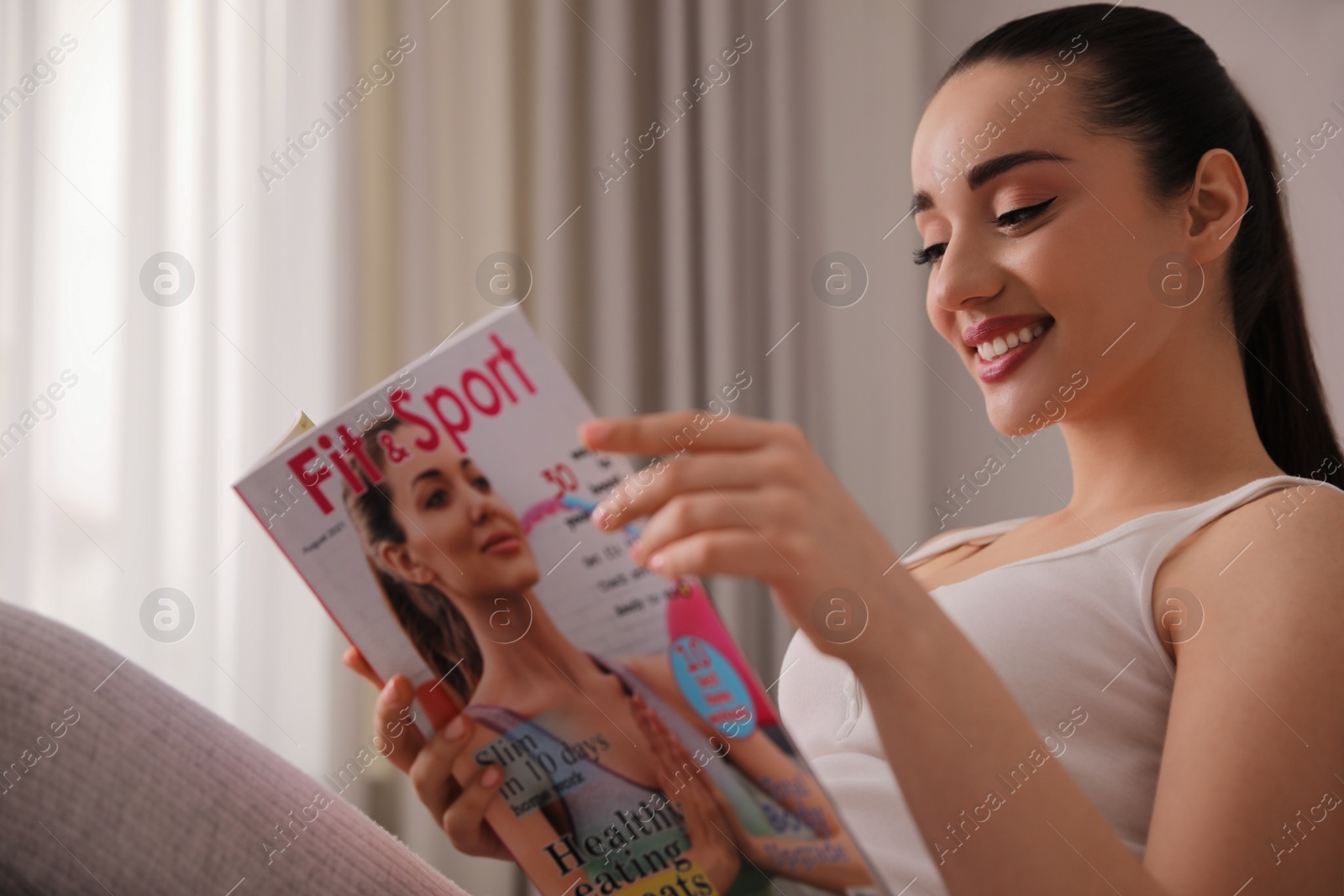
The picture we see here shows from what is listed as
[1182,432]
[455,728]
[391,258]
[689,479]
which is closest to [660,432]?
[689,479]

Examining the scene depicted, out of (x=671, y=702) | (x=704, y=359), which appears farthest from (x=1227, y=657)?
(x=704, y=359)

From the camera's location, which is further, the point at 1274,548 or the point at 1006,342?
the point at 1006,342

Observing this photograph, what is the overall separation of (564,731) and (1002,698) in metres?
0.23

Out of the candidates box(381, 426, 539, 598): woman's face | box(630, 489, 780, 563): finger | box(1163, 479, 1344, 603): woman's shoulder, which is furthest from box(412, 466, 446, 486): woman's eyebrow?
box(1163, 479, 1344, 603): woman's shoulder

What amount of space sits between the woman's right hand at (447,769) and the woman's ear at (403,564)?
8cm

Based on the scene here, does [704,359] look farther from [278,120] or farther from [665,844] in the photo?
[665,844]

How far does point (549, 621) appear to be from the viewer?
50 centimetres

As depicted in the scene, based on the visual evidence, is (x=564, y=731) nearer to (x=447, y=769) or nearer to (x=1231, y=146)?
(x=447, y=769)

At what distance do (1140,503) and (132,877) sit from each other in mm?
779

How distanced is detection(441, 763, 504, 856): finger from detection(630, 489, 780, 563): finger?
8.8 inches

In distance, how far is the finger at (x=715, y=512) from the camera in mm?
442

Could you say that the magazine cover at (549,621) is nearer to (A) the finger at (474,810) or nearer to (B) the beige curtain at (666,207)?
(A) the finger at (474,810)

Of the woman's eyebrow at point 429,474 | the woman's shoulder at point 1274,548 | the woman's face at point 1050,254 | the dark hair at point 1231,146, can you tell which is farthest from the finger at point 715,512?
the dark hair at point 1231,146

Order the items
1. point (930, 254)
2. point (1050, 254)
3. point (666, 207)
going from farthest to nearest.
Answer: point (666, 207) → point (930, 254) → point (1050, 254)
